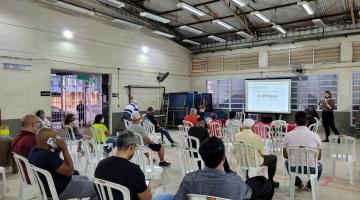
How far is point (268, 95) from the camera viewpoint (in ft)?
36.5

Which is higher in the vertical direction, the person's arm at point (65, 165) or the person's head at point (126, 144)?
the person's head at point (126, 144)

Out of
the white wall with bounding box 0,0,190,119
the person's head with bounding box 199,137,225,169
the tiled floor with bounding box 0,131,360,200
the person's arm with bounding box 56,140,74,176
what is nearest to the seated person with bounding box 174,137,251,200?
the person's head with bounding box 199,137,225,169

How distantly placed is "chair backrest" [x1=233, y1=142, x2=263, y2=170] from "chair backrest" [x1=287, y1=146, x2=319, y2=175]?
40 cm

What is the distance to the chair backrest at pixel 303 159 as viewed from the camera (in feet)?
11.4

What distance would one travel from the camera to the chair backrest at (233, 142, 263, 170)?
3613 mm

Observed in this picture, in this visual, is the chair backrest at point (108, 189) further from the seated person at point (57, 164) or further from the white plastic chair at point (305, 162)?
the white plastic chair at point (305, 162)

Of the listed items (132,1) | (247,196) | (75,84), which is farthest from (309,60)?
(247,196)

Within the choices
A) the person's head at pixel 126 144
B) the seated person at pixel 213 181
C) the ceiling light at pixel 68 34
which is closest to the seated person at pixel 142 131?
the person's head at pixel 126 144

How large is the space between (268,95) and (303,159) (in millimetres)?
7912

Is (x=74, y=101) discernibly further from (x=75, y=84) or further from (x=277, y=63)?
(x=277, y=63)

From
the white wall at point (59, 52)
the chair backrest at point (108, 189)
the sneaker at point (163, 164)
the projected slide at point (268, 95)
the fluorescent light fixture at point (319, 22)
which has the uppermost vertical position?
the fluorescent light fixture at point (319, 22)

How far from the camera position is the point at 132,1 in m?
9.67

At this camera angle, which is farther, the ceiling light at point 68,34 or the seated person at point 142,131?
the ceiling light at point 68,34

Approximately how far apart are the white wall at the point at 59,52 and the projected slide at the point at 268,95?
3.90 m
